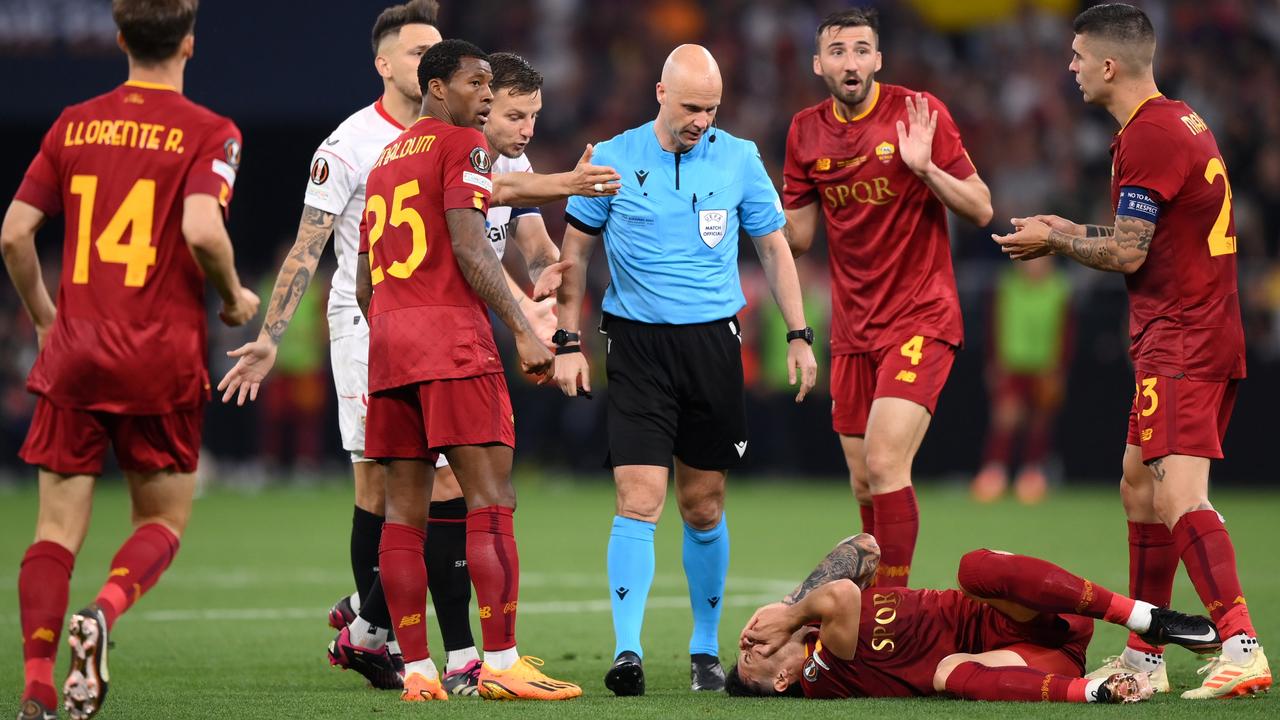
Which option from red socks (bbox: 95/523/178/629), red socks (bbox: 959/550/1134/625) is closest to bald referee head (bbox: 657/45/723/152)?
red socks (bbox: 959/550/1134/625)

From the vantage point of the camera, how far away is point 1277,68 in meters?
20.2

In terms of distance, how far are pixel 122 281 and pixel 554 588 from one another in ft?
18.4

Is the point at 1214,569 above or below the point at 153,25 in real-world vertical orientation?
below

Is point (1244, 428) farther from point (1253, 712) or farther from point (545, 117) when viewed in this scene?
point (1253, 712)

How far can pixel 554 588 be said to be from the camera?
1077 cm

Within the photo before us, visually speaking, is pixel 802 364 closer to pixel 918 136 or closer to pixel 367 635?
pixel 918 136

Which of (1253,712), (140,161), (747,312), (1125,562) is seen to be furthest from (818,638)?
(747,312)

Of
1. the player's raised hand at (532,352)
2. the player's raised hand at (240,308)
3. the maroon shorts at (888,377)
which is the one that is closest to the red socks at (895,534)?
the maroon shorts at (888,377)

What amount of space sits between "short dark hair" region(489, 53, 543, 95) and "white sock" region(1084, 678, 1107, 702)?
11.1 ft

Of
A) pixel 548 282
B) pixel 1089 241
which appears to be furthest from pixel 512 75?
pixel 1089 241

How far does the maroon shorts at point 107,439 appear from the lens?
221 inches

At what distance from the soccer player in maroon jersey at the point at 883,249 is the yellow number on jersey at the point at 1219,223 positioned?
1.15m

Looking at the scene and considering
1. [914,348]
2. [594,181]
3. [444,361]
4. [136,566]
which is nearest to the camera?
[136,566]

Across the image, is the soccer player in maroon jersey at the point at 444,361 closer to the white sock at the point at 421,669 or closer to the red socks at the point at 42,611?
the white sock at the point at 421,669
